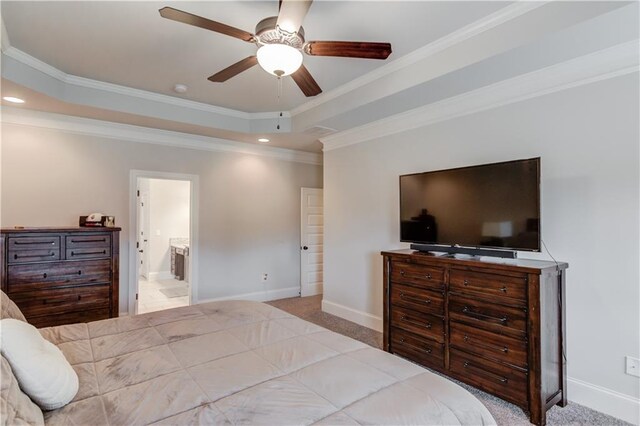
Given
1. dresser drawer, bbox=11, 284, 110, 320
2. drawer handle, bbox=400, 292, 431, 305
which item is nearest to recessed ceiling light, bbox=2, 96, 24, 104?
dresser drawer, bbox=11, 284, 110, 320

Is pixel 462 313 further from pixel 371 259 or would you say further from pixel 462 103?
pixel 462 103

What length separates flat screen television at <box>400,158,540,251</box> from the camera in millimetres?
2492

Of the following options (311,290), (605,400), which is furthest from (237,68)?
(311,290)

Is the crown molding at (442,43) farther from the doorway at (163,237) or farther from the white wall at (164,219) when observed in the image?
the white wall at (164,219)

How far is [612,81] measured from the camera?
2406mm

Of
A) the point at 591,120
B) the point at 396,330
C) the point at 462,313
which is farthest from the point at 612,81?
the point at 396,330

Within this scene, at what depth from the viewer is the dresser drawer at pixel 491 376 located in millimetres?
2352

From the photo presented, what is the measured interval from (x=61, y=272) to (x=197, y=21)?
2.97 metres

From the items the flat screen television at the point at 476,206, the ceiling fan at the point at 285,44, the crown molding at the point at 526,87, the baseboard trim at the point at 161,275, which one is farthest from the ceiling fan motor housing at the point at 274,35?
the baseboard trim at the point at 161,275

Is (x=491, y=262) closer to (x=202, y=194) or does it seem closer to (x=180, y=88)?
(x=180, y=88)

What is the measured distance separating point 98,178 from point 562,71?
4941mm

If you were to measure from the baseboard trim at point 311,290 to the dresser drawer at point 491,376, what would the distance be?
3474 millimetres

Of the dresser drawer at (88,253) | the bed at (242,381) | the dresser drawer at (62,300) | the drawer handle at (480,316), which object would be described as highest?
the dresser drawer at (88,253)

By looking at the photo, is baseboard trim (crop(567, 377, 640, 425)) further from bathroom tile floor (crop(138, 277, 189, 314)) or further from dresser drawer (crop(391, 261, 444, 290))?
bathroom tile floor (crop(138, 277, 189, 314))
